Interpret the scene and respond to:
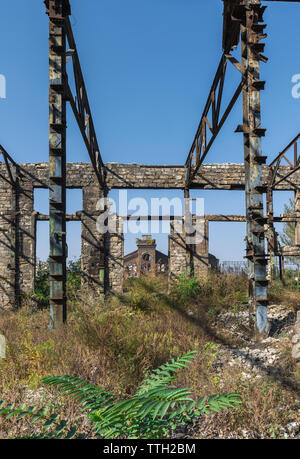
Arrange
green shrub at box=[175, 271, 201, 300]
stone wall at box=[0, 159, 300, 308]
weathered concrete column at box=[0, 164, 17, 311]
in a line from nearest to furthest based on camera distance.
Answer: green shrub at box=[175, 271, 201, 300]
weathered concrete column at box=[0, 164, 17, 311]
stone wall at box=[0, 159, 300, 308]

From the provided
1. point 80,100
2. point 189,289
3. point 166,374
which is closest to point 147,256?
point 189,289

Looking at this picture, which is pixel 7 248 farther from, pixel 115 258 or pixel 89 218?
pixel 115 258

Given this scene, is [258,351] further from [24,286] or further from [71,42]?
[24,286]

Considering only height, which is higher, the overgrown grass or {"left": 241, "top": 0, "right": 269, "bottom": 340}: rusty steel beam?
{"left": 241, "top": 0, "right": 269, "bottom": 340}: rusty steel beam

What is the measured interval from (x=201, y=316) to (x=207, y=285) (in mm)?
3548

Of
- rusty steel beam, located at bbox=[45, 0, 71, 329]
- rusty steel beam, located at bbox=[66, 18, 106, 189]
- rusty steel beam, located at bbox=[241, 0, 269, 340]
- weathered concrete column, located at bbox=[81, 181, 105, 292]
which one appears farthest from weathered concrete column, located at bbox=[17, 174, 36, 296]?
rusty steel beam, located at bbox=[241, 0, 269, 340]

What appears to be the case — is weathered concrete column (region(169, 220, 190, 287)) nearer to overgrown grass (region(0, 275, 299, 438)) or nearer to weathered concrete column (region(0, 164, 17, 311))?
weathered concrete column (region(0, 164, 17, 311))

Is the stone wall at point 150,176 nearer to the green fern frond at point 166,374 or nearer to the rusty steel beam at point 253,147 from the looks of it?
the rusty steel beam at point 253,147

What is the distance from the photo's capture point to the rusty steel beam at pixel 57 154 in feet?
21.1

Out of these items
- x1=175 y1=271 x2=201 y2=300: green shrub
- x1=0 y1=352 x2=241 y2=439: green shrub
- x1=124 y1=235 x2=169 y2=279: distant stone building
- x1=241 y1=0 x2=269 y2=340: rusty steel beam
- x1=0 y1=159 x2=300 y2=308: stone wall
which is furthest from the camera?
x1=124 y1=235 x2=169 y2=279: distant stone building

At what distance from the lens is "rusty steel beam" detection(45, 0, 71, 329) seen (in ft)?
21.1

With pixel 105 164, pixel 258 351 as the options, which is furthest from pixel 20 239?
pixel 258 351

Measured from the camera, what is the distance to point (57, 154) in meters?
6.70

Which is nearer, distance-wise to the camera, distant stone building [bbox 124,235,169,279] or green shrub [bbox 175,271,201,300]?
green shrub [bbox 175,271,201,300]
